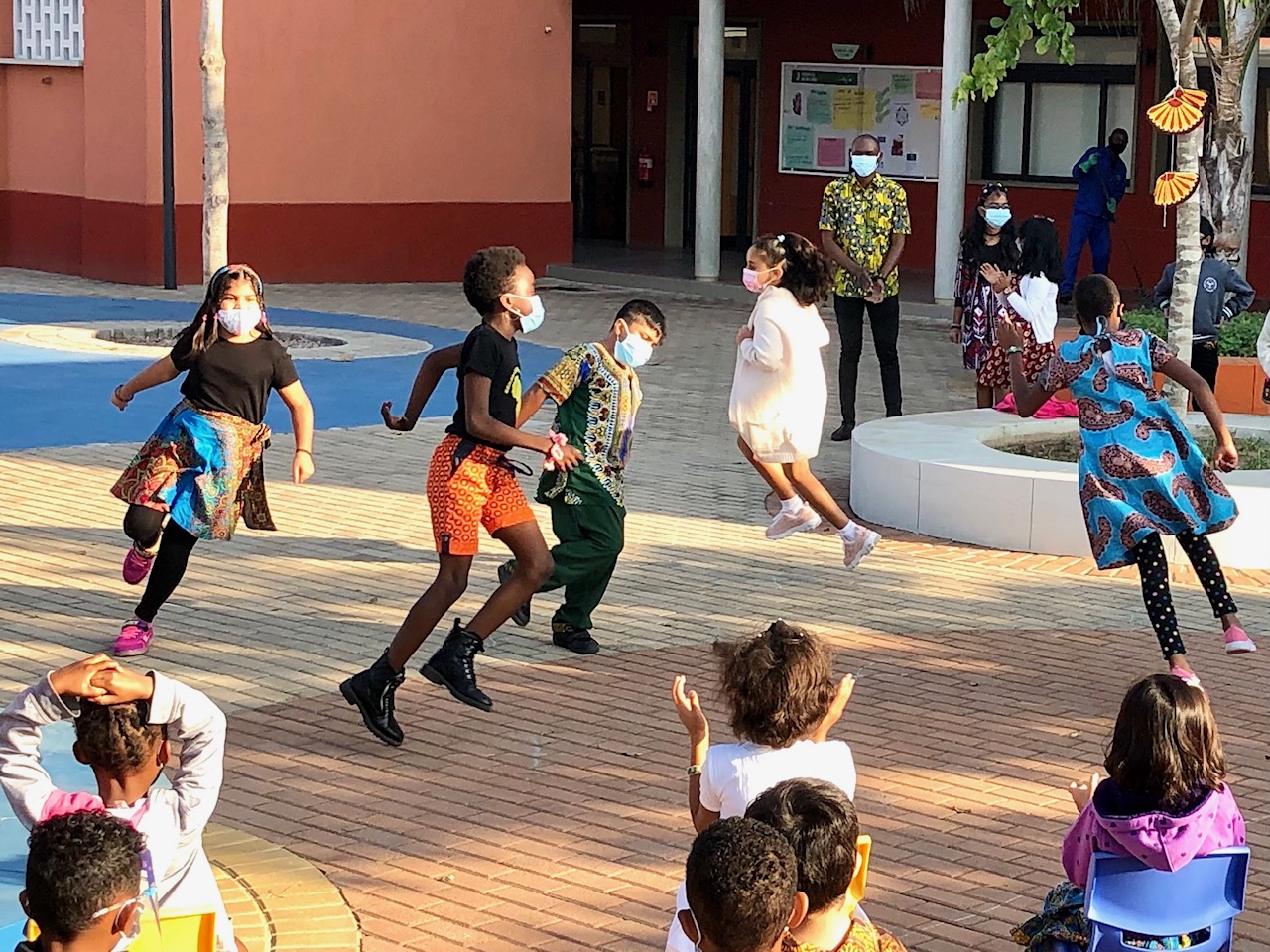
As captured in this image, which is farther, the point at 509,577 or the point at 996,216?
the point at 996,216

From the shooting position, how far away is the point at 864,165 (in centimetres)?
1250

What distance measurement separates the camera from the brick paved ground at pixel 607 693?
5480 millimetres

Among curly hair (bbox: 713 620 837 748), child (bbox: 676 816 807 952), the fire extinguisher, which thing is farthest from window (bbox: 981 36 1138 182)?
child (bbox: 676 816 807 952)

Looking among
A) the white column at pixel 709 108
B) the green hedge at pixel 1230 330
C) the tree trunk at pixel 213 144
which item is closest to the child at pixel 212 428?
the green hedge at pixel 1230 330

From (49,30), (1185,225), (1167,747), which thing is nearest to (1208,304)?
(1185,225)

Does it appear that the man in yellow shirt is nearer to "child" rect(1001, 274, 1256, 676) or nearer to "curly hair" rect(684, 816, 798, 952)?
"child" rect(1001, 274, 1256, 676)

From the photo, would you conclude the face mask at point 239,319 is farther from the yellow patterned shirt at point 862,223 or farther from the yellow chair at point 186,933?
the yellow patterned shirt at point 862,223

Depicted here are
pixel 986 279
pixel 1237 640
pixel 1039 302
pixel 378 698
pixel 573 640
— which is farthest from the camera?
pixel 986 279

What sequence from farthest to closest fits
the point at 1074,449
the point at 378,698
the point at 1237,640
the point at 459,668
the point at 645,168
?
the point at 645,168
the point at 1074,449
the point at 1237,640
the point at 459,668
the point at 378,698

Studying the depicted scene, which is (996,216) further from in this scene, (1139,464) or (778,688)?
(778,688)

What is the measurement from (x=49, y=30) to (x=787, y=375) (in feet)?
53.0

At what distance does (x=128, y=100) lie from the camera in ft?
71.5

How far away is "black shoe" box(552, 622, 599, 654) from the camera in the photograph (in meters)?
7.88

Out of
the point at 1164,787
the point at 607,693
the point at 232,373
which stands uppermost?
the point at 232,373
